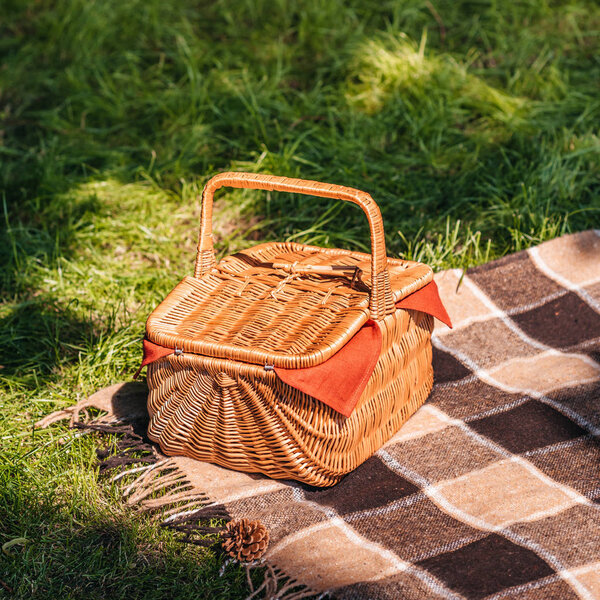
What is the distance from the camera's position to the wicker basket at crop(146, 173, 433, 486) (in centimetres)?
167

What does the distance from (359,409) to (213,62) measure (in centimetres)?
263

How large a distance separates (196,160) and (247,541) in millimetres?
1958

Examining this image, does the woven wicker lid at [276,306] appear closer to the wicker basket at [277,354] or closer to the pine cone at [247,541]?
the wicker basket at [277,354]

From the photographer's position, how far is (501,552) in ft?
5.21

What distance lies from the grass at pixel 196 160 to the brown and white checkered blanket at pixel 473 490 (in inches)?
8.3

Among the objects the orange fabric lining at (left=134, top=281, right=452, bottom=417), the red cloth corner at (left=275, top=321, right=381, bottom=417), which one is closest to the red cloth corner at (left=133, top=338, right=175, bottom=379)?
the orange fabric lining at (left=134, top=281, right=452, bottom=417)

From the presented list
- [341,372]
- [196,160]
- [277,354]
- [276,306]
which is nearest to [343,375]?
[341,372]

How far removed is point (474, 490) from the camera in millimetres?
1778

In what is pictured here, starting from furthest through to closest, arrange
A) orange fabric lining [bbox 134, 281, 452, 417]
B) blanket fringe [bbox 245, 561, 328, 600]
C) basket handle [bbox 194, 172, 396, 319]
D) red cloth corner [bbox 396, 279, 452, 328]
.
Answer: red cloth corner [bbox 396, 279, 452, 328] < basket handle [bbox 194, 172, 396, 319] < orange fabric lining [bbox 134, 281, 452, 417] < blanket fringe [bbox 245, 561, 328, 600]

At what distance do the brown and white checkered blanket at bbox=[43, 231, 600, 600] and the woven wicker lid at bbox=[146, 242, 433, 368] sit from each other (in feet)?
1.16

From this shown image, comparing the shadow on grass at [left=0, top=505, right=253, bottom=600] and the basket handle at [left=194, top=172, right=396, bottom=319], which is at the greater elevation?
the basket handle at [left=194, top=172, right=396, bottom=319]

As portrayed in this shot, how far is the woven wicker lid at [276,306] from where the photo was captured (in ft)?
5.46

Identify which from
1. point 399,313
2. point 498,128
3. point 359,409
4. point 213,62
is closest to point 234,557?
point 359,409

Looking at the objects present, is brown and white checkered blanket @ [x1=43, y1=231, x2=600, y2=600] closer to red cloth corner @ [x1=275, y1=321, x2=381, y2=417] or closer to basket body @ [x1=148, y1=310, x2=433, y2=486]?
basket body @ [x1=148, y1=310, x2=433, y2=486]
